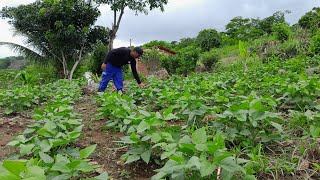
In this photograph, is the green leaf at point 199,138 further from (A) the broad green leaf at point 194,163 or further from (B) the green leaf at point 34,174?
(B) the green leaf at point 34,174

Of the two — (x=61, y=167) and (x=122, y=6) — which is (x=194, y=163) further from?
(x=122, y=6)

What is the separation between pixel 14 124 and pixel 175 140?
8.56 feet

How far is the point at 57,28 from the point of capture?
19203 millimetres

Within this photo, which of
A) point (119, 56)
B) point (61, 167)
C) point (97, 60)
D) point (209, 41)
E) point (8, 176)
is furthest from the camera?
point (209, 41)

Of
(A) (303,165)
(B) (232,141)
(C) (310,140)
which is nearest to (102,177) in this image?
(B) (232,141)

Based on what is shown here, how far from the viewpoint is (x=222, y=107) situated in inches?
142

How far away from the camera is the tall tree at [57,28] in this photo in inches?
755

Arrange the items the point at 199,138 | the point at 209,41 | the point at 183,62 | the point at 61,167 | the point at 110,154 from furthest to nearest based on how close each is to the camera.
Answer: the point at 209,41 < the point at 183,62 < the point at 110,154 < the point at 199,138 < the point at 61,167

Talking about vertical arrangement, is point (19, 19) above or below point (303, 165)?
above

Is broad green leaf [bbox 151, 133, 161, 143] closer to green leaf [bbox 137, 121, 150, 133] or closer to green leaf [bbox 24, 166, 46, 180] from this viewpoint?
green leaf [bbox 137, 121, 150, 133]

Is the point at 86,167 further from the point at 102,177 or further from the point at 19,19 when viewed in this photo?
the point at 19,19

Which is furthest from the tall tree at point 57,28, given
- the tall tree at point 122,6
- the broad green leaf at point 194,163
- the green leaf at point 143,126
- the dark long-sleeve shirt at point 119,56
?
the broad green leaf at point 194,163

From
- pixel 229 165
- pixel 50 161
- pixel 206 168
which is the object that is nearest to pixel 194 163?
pixel 206 168

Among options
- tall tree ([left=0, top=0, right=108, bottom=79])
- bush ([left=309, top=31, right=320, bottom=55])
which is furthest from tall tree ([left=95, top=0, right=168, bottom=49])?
bush ([left=309, top=31, right=320, bottom=55])
